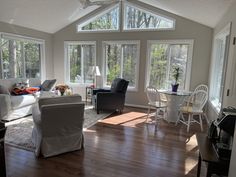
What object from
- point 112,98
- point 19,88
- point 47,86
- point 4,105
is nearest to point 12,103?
point 4,105

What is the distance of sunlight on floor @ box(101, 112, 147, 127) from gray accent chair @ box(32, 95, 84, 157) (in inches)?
58.0

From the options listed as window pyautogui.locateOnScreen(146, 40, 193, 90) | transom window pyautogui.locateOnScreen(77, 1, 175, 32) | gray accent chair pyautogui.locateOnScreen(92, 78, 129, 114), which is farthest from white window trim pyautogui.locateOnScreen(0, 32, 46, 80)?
window pyautogui.locateOnScreen(146, 40, 193, 90)

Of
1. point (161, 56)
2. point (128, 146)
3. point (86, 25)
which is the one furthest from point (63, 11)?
point (128, 146)

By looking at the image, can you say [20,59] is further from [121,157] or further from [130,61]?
[121,157]

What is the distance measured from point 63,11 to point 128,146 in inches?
176

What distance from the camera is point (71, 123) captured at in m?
2.72

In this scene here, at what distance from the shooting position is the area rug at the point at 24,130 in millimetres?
2960

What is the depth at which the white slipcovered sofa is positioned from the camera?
391 cm

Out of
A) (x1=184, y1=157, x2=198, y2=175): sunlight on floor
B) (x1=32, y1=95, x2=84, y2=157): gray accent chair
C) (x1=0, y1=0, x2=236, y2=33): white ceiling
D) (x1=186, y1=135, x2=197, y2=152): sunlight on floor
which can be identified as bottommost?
(x1=184, y1=157, x2=198, y2=175): sunlight on floor

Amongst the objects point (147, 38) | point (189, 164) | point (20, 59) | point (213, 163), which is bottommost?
point (189, 164)

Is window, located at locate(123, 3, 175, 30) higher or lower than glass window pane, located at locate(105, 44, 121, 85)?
higher

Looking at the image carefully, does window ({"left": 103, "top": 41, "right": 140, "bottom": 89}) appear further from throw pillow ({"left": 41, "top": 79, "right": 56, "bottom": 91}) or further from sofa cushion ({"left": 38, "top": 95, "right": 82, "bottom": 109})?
sofa cushion ({"left": 38, "top": 95, "right": 82, "bottom": 109})

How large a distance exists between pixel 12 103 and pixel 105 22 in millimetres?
3843

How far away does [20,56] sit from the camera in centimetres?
557
